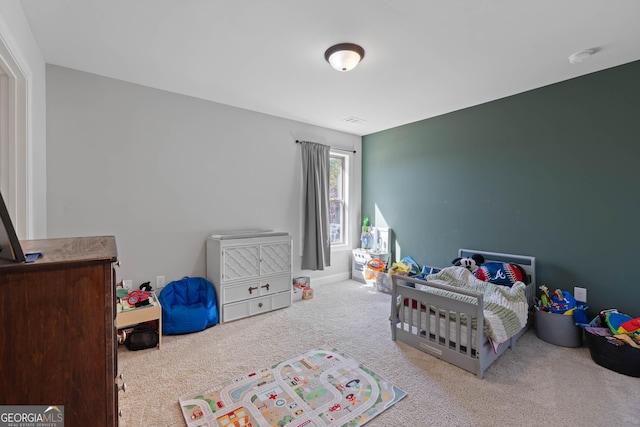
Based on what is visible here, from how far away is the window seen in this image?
464 centimetres

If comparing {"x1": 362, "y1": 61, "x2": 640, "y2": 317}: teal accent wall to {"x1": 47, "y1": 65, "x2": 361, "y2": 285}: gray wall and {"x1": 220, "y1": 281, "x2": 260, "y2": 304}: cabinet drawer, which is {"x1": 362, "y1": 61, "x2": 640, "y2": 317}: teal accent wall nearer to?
{"x1": 47, "y1": 65, "x2": 361, "y2": 285}: gray wall

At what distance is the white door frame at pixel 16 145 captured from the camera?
1.72 m

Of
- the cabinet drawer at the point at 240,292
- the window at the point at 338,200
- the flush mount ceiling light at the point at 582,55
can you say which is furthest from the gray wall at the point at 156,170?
→ the flush mount ceiling light at the point at 582,55

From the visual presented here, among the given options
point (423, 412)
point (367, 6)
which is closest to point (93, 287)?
point (423, 412)

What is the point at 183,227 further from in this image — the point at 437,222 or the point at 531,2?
the point at 531,2

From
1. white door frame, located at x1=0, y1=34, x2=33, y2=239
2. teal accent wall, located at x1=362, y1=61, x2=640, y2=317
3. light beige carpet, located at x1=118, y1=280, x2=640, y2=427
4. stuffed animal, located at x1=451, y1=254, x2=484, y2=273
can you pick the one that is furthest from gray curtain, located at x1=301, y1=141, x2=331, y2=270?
white door frame, located at x1=0, y1=34, x2=33, y2=239

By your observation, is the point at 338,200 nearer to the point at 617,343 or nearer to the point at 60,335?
the point at 617,343

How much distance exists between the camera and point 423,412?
171 centimetres

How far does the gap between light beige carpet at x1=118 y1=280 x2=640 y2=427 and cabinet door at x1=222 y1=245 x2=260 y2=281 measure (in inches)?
19.7

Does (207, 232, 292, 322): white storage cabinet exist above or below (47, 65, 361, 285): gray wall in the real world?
below

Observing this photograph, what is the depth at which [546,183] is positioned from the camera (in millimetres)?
2873

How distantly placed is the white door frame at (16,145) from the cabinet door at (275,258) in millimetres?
1914

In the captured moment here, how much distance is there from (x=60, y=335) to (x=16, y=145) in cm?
181

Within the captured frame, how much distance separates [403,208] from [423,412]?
2.88 m
